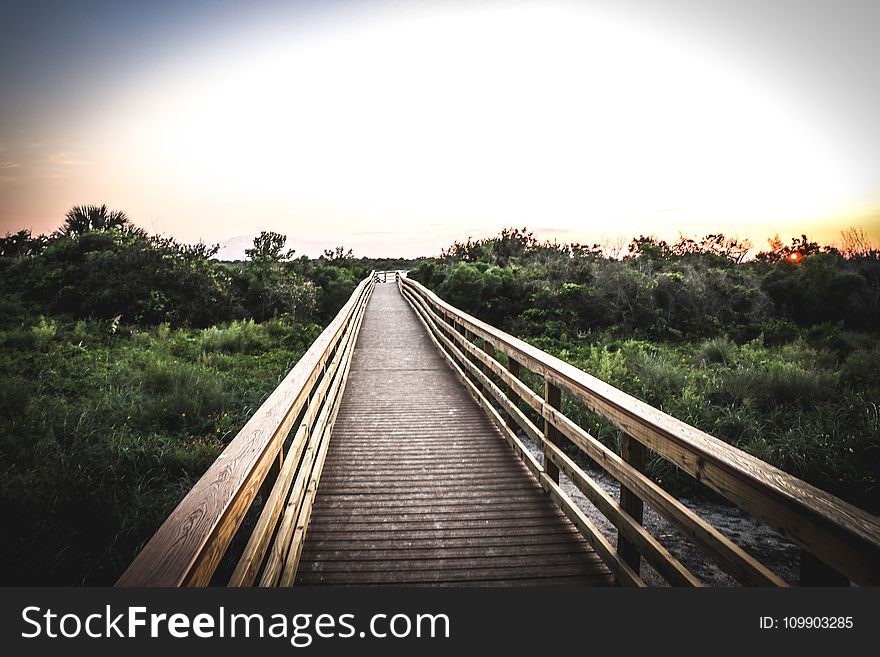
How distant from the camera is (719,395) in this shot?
7449 millimetres

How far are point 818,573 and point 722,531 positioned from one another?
12.3ft

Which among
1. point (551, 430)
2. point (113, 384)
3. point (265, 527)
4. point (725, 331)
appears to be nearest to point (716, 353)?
point (725, 331)

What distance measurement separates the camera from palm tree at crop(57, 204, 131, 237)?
19.6 m

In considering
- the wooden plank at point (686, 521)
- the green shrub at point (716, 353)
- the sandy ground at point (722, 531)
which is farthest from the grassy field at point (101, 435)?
the green shrub at point (716, 353)

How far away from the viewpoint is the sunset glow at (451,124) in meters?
11.7

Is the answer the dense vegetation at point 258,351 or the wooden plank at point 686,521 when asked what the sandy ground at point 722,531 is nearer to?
the dense vegetation at point 258,351

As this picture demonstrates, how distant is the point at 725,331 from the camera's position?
13.9 metres

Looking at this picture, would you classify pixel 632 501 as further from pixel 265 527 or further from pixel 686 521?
pixel 265 527

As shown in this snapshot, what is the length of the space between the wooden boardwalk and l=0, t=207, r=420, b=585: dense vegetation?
163 cm

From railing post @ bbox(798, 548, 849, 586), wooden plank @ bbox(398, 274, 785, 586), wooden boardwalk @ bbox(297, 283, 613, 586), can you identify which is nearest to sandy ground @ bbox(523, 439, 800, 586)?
wooden boardwalk @ bbox(297, 283, 613, 586)

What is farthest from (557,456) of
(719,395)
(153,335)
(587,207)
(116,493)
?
(587,207)

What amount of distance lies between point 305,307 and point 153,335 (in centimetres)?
906

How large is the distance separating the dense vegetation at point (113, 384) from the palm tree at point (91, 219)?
1.60ft

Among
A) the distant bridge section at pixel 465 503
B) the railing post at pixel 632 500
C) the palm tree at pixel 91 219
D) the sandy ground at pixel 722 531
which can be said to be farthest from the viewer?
the palm tree at pixel 91 219
